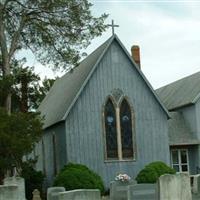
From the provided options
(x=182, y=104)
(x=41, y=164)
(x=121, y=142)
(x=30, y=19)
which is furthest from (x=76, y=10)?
(x=41, y=164)

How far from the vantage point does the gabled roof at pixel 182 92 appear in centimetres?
3930

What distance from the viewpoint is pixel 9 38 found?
1329 inches

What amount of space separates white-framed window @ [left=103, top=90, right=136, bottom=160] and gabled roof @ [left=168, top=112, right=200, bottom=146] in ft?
13.3

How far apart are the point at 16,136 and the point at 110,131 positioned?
26.5 feet

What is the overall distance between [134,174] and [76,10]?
9962 mm

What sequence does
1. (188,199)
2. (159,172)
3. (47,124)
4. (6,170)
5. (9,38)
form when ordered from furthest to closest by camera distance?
(47,124) < (9,38) < (159,172) < (6,170) < (188,199)

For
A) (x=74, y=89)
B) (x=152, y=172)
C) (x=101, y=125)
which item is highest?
(x=74, y=89)

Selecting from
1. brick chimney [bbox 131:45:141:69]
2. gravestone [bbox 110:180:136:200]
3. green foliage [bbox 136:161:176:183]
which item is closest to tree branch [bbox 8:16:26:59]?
green foliage [bbox 136:161:176:183]

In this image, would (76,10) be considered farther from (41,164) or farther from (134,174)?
(41,164)

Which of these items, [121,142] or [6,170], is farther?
[121,142]

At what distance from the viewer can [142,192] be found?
64.2 ft

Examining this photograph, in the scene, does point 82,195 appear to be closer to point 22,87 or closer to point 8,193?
point 8,193

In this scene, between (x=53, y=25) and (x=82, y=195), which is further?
(x=53, y=25)

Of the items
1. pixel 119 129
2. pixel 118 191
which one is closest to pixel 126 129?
pixel 119 129
